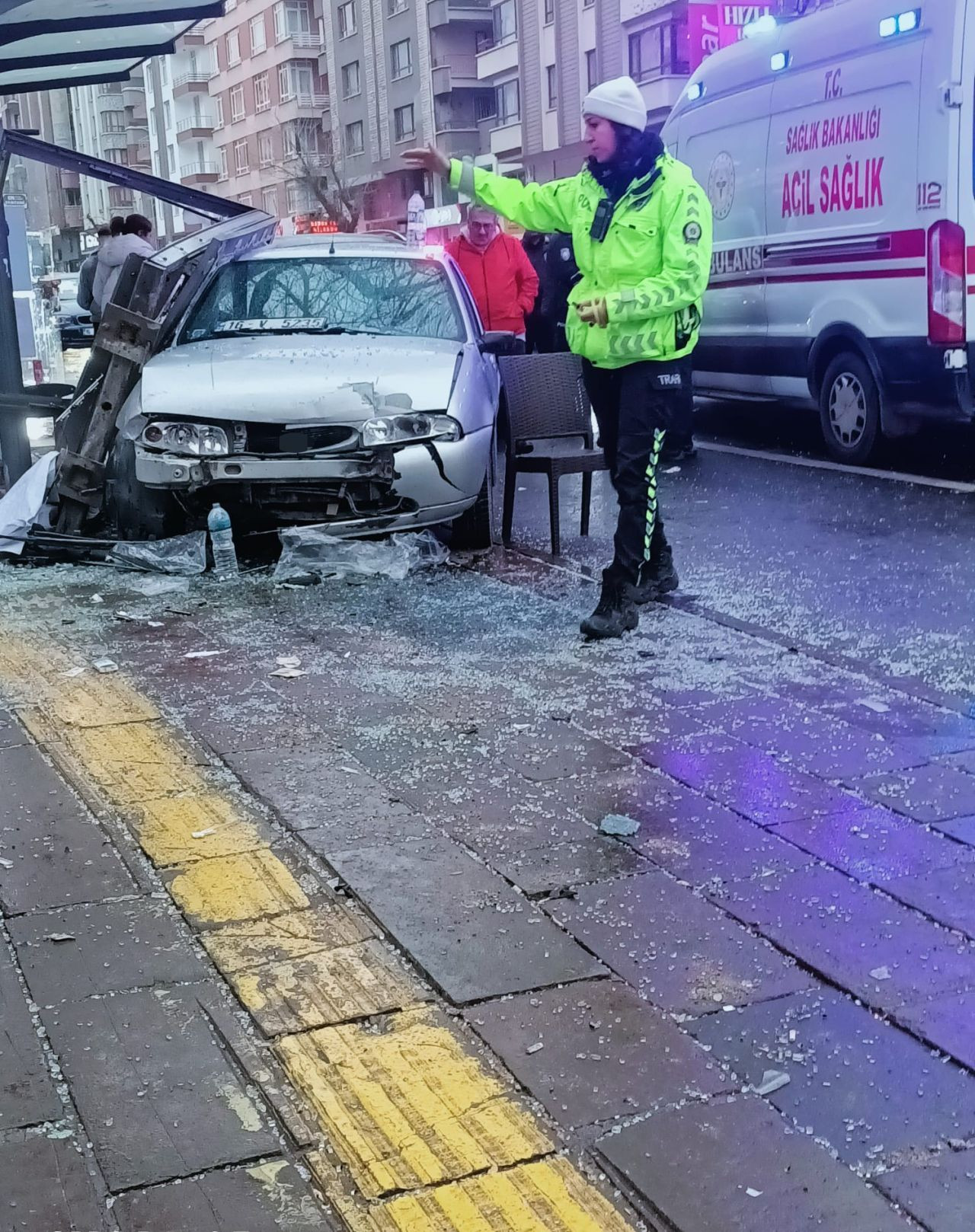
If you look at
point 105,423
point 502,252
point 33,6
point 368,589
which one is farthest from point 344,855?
point 502,252

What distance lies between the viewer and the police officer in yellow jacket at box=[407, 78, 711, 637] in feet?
18.2

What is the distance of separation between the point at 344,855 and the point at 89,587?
3801 millimetres

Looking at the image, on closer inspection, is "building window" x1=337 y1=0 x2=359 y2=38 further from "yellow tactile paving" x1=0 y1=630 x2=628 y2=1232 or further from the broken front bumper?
"yellow tactile paving" x1=0 y1=630 x2=628 y2=1232

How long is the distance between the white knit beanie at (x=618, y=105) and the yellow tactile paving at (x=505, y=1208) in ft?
13.7

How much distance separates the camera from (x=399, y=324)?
26.4 feet

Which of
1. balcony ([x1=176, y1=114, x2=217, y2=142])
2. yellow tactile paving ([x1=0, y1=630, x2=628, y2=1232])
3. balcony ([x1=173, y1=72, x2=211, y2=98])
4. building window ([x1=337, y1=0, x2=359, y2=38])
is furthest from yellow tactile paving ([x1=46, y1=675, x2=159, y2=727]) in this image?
balcony ([x1=173, y1=72, x2=211, y2=98])

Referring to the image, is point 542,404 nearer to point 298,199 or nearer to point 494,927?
point 494,927

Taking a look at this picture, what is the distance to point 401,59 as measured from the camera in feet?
192

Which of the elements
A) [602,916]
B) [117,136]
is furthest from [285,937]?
[117,136]

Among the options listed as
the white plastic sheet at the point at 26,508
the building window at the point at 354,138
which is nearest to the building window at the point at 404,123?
the building window at the point at 354,138

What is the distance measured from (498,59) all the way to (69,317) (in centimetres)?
2379

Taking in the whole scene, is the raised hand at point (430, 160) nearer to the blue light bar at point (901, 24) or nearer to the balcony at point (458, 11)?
the blue light bar at point (901, 24)

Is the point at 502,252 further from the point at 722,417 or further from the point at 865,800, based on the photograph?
the point at 865,800

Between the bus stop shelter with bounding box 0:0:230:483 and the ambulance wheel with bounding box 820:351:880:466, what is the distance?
4157mm
